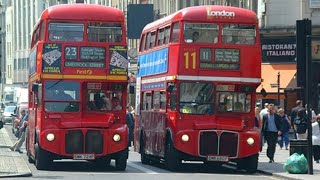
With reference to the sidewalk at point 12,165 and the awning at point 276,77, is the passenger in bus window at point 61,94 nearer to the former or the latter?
the sidewalk at point 12,165

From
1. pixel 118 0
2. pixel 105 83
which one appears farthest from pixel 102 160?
pixel 118 0

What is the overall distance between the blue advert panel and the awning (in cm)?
1913

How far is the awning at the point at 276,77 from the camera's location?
54.6m

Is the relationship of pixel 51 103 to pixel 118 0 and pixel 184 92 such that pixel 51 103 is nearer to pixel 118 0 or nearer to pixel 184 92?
pixel 184 92

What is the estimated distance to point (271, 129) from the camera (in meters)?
35.2

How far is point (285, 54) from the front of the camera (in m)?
57.6

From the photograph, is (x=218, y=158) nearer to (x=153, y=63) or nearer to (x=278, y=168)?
(x=278, y=168)

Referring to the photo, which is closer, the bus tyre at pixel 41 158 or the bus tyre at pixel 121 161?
the bus tyre at pixel 41 158

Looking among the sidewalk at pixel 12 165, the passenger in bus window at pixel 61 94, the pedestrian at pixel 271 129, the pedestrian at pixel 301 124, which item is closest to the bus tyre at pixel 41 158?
the sidewalk at pixel 12 165

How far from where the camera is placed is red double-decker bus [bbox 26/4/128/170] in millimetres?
29594

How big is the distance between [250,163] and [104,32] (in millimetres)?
4856

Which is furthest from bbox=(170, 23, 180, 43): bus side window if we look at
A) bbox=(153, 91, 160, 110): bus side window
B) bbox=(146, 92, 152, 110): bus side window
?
bbox=(146, 92, 152, 110): bus side window

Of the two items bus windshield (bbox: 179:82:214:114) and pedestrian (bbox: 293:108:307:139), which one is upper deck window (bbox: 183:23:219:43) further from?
pedestrian (bbox: 293:108:307:139)

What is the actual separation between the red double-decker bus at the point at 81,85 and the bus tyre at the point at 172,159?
43.6 inches
